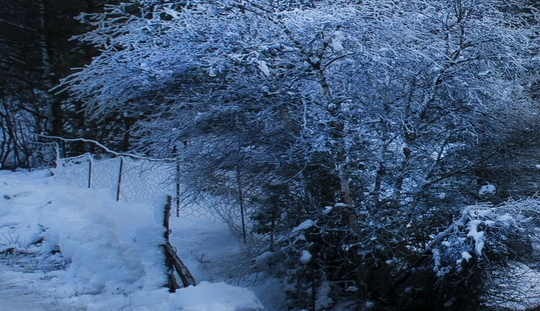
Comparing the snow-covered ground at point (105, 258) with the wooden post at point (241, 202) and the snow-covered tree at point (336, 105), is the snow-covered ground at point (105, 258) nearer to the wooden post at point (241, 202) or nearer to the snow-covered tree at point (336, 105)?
the wooden post at point (241, 202)

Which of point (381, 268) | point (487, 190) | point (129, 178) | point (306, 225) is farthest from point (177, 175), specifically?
point (487, 190)

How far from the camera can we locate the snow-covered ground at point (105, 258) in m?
6.55

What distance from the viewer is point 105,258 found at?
7418mm

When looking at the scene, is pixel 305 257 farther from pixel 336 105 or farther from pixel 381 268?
pixel 336 105

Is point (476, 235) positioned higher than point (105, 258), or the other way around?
point (476, 235)

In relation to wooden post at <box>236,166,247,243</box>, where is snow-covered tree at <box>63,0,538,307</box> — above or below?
above

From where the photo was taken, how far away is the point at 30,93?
16.0 meters

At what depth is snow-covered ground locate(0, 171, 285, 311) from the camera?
21.5ft

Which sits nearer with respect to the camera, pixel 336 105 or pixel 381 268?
pixel 336 105

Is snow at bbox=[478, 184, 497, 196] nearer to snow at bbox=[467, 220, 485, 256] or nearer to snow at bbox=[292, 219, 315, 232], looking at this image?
snow at bbox=[467, 220, 485, 256]

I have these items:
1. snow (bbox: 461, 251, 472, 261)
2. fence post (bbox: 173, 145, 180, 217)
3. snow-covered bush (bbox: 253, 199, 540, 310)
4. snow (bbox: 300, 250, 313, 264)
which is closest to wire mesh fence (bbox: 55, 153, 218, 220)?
fence post (bbox: 173, 145, 180, 217)

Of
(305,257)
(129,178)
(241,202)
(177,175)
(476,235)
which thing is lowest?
(305,257)

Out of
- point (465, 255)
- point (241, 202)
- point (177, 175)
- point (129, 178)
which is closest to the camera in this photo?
point (465, 255)

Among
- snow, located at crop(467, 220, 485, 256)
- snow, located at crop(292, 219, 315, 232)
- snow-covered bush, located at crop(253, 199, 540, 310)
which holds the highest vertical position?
snow, located at crop(467, 220, 485, 256)
